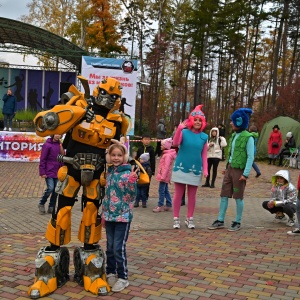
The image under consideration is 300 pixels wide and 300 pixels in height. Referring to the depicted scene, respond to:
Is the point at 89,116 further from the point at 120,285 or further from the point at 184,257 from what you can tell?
the point at 184,257

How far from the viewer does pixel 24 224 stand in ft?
24.0

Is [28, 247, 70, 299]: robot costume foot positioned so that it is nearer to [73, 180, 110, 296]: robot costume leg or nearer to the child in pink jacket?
[73, 180, 110, 296]: robot costume leg

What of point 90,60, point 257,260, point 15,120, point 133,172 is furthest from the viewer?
point 15,120

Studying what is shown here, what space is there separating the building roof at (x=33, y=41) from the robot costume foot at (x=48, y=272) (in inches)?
638

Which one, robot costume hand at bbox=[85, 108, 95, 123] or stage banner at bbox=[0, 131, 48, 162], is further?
stage banner at bbox=[0, 131, 48, 162]

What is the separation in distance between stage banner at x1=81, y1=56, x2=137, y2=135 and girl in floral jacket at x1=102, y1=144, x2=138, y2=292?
13351mm

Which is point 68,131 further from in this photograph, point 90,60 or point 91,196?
point 90,60

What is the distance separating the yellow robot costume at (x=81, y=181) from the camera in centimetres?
443

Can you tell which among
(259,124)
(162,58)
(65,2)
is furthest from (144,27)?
(259,124)

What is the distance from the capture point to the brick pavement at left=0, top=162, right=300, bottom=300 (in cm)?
461

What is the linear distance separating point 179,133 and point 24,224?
2.90 m

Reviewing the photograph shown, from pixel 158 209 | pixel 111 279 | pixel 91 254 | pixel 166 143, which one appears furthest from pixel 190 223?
pixel 91 254

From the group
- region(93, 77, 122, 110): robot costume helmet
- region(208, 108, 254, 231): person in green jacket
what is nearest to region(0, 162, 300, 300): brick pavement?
region(208, 108, 254, 231): person in green jacket

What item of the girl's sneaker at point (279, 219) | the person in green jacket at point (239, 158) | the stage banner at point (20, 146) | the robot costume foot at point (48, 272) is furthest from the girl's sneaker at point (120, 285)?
the stage banner at point (20, 146)
